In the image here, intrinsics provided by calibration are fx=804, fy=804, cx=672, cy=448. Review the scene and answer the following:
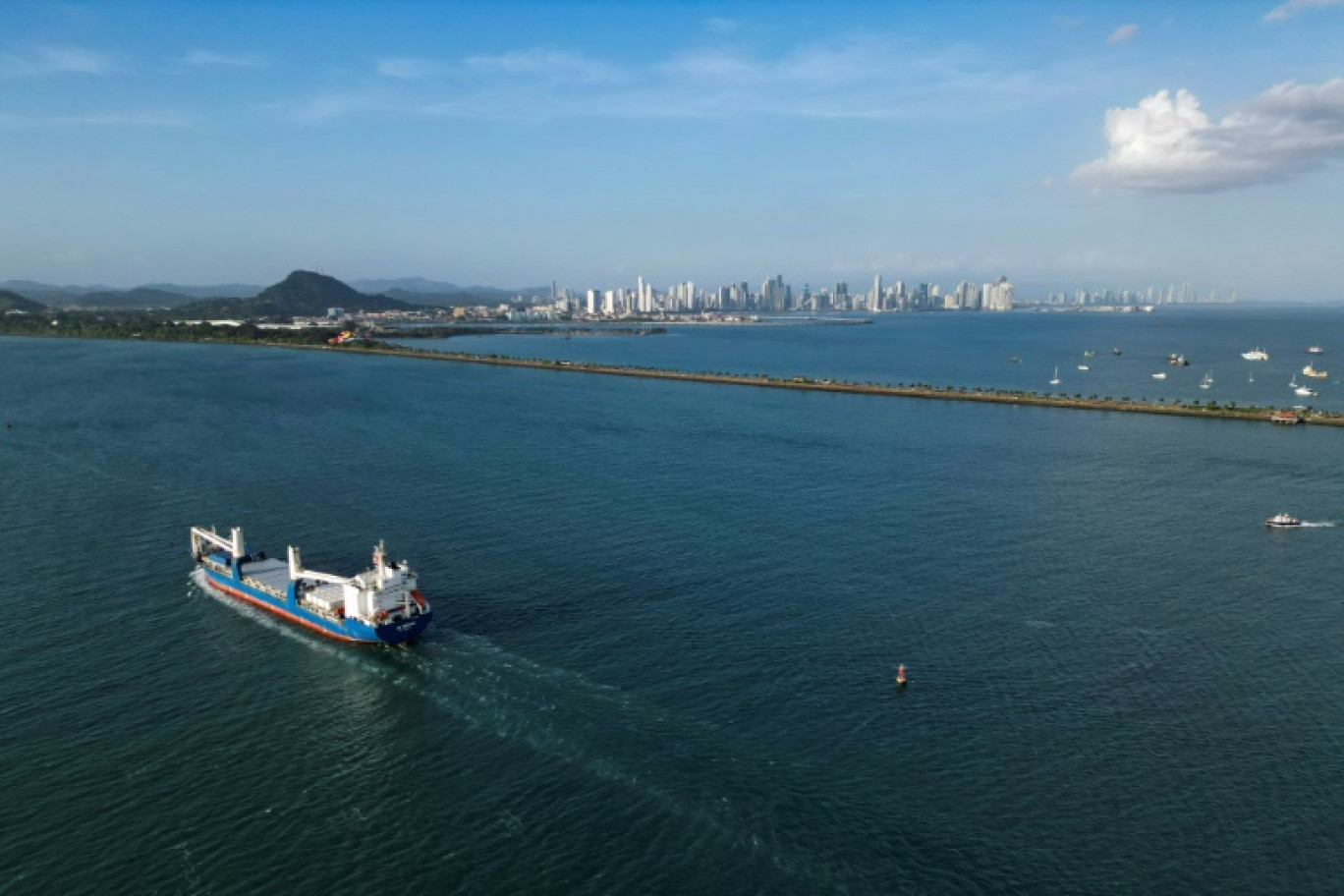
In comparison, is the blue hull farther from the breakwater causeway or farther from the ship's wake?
the breakwater causeway

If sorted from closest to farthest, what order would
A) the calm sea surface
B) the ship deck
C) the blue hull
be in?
the calm sea surface < the blue hull < the ship deck

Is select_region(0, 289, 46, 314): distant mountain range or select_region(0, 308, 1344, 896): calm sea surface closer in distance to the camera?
select_region(0, 308, 1344, 896): calm sea surface

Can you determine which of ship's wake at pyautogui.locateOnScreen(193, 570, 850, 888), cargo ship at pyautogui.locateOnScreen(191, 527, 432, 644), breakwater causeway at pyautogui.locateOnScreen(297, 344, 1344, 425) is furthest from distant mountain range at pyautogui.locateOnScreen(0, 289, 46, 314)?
ship's wake at pyautogui.locateOnScreen(193, 570, 850, 888)

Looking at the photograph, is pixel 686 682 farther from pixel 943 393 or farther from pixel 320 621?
pixel 943 393

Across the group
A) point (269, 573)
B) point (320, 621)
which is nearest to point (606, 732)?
point (320, 621)

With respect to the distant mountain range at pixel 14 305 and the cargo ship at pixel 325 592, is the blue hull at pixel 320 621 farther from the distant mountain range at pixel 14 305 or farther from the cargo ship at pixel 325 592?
the distant mountain range at pixel 14 305

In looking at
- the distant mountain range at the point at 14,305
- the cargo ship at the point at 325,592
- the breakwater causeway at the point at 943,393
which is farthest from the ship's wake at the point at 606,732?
the distant mountain range at the point at 14,305

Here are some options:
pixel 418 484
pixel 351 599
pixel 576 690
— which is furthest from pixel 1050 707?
pixel 418 484

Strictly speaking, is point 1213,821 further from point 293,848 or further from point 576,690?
point 293,848
